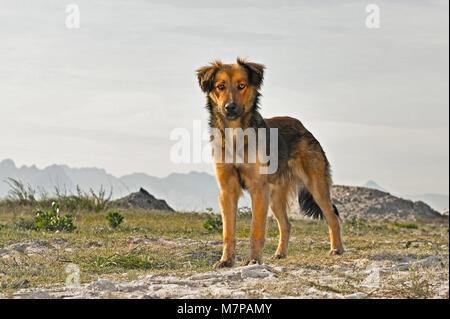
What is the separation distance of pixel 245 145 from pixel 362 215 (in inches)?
502

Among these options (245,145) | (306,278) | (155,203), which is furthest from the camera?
(155,203)

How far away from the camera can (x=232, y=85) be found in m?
7.34

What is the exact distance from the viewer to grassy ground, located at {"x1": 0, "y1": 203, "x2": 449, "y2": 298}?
6668mm

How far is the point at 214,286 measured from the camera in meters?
5.68

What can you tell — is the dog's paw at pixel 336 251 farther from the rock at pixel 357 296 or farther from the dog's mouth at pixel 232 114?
the rock at pixel 357 296

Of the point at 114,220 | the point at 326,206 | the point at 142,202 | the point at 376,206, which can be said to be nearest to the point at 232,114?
the point at 326,206

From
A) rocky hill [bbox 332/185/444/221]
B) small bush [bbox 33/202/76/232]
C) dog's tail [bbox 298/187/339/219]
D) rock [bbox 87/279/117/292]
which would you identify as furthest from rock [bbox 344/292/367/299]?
rocky hill [bbox 332/185/444/221]

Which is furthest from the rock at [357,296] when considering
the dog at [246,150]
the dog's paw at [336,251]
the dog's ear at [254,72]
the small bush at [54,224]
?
the small bush at [54,224]

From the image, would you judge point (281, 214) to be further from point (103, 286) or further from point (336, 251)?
point (103, 286)

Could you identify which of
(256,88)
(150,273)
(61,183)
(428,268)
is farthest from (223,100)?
(61,183)

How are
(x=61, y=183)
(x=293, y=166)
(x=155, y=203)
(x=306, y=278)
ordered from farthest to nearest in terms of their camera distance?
(x=155, y=203), (x=61, y=183), (x=293, y=166), (x=306, y=278)

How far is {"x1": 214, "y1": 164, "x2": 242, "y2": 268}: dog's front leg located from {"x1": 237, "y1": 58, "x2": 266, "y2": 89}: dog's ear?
1034 mm

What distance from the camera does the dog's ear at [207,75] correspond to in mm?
7473
